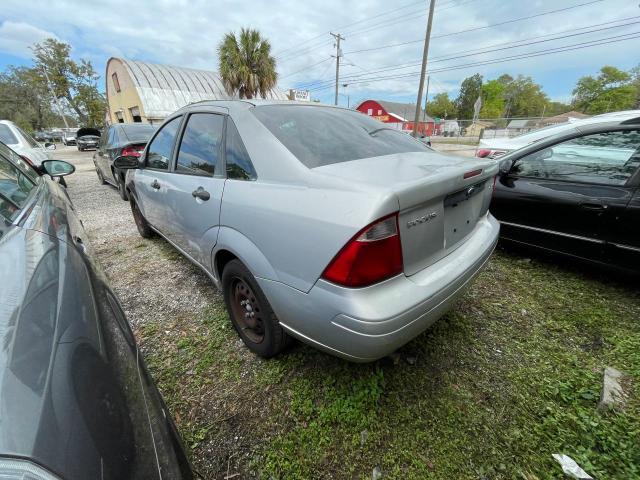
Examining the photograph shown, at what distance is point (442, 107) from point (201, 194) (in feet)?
311

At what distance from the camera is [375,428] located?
165 centimetres

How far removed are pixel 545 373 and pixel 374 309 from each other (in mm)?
1488

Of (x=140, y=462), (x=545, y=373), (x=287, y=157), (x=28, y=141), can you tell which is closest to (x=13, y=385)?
(x=140, y=462)

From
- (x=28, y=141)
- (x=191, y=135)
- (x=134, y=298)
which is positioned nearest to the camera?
(x=191, y=135)

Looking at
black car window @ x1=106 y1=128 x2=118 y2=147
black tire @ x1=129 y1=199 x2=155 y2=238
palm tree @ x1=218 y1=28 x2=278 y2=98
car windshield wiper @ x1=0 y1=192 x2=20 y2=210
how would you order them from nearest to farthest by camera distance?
car windshield wiper @ x1=0 y1=192 x2=20 y2=210
black tire @ x1=129 y1=199 x2=155 y2=238
black car window @ x1=106 y1=128 x2=118 y2=147
palm tree @ x1=218 y1=28 x2=278 y2=98

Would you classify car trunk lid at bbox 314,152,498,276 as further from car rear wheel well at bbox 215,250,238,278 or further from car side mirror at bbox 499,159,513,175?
car side mirror at bbox 499,159,513,175

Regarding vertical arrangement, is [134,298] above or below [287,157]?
below

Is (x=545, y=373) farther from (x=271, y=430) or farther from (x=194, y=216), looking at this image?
(x=194, y=216)

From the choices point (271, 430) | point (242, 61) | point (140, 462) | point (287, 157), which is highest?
point (242, 61)

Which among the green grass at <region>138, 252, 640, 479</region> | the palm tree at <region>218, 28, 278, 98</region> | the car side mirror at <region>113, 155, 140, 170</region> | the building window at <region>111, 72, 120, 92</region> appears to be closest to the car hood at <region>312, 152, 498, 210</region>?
the green grass at <region>138, 252, 640, 479</region>

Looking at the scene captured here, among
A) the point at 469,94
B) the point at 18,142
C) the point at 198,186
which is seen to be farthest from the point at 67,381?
the point at 469,94

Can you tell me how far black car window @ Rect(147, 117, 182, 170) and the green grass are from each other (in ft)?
4.91

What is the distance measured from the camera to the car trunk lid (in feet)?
4.55

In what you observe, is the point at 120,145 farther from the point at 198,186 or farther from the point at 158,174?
the point at 198,186
